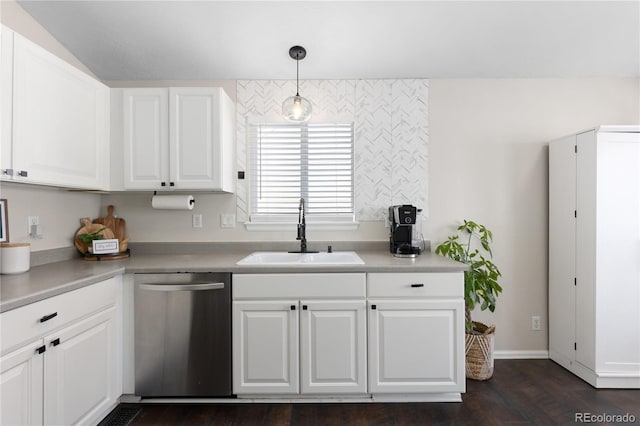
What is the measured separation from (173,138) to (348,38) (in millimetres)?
1429

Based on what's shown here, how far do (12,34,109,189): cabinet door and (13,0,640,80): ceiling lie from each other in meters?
0.43

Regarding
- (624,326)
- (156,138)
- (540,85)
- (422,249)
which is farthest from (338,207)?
(624,326)

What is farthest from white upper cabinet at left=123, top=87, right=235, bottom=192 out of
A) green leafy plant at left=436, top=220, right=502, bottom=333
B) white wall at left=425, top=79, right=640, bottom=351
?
green leafy plant at left=436, top=220, right=502, bottom=333

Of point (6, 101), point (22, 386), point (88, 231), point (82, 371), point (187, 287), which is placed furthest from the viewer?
point (88, 231)

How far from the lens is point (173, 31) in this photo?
2.38m

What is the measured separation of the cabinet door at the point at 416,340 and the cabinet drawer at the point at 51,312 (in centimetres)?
154

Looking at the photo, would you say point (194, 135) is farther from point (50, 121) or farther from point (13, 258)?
point (13, 258)

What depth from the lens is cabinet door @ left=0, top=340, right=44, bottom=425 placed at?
52.9 inches

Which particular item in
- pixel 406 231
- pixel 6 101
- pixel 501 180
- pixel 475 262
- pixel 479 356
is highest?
pixel 6 101

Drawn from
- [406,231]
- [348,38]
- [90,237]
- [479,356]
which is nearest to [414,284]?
[406,231]

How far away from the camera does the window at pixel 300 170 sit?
2.84 metres

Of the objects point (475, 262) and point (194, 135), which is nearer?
point (194, 135)

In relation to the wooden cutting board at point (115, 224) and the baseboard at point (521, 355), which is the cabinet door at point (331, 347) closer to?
the baseboard at point (521, 355)

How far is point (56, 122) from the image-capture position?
1.97m
